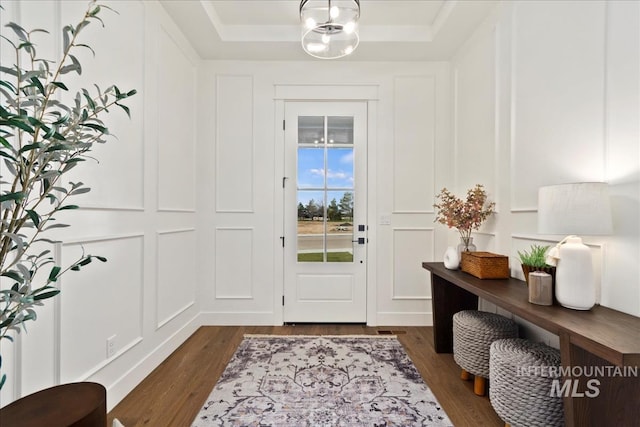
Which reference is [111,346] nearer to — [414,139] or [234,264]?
[234,264]

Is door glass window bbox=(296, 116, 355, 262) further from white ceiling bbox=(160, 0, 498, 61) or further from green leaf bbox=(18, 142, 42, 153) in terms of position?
green leaf bbox=(18, 142, 42, 153)

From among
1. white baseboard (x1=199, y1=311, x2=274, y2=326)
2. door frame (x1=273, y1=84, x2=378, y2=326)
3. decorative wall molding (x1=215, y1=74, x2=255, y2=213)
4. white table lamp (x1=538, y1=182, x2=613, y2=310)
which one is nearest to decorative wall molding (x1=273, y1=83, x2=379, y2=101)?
door frame (x1=273, y1=84, x2=378, y2=326)

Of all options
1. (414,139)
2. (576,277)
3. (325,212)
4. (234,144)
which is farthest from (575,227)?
(234,144)

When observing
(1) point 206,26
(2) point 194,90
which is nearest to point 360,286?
(2) point 194,90

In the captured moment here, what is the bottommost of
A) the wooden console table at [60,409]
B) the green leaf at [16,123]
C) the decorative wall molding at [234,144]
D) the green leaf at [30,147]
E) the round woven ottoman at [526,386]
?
the round woven ottoman at [526,386]

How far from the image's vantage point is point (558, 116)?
75.1 inches

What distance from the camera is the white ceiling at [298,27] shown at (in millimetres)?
2645

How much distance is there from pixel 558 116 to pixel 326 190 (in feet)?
6.58

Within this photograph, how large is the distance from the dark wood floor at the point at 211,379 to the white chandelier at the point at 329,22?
8.05ft

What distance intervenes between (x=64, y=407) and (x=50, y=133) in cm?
88

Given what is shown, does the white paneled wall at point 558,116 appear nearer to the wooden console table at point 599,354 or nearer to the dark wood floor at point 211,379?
the wooden console table at point 599,354

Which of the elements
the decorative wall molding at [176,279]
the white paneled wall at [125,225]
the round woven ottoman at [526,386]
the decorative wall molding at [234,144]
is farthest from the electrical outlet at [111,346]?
the round woven ottoman at [526,386]

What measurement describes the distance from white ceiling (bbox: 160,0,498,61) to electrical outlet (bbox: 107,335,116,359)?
244cm

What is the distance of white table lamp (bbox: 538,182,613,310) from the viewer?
56.1 inches
